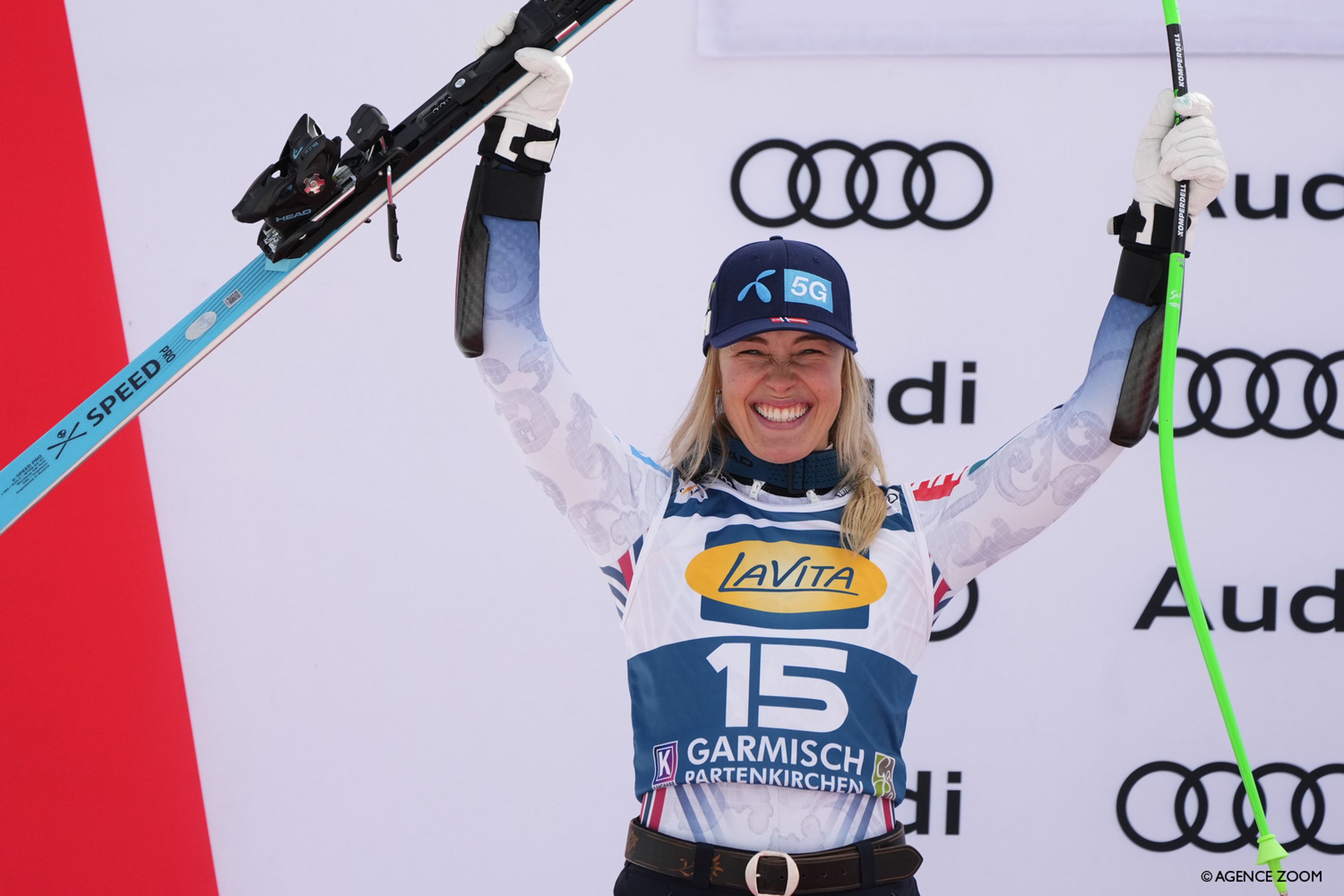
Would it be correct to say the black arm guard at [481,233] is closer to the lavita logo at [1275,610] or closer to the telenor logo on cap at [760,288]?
the telenor logo on cap at [760,288]

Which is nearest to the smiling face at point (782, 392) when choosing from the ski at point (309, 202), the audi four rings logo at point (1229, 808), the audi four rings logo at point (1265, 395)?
the ski at point (309, 202)

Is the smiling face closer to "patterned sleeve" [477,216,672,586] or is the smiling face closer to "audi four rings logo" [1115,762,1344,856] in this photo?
"patterned sleeve" [477,216,672,586]

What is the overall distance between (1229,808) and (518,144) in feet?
6.00

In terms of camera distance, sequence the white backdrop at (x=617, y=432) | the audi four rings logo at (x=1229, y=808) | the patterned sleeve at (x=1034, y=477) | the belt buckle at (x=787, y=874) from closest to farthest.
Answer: the belt buckle at (x=787, y=874) → the patterned sleeve at (x=1034, y=477) → the white backdrop at (x=617, y=432) → the audi four rings logo at (x=1229, y=808)

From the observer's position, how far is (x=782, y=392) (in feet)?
4.37

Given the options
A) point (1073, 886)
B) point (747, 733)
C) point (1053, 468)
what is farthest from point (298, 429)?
point (1073, 886)

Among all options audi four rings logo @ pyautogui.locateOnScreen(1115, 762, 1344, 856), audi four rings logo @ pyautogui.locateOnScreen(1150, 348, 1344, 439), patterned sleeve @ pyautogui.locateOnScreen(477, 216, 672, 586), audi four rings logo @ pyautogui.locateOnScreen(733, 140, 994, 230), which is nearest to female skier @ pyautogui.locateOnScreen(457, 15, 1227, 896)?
patterned sleeve @ pyautogui.locateOnScreen(477, 216, 672, 586)

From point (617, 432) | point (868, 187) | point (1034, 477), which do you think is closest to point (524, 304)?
point (1034, 477)

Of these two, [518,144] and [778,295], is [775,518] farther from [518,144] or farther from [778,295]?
[518,144]

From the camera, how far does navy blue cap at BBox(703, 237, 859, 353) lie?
1.30 metres

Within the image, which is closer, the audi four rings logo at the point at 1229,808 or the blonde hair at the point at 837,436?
the blonde hair at the point at 837,436

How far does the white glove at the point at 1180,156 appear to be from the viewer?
3.98 ft

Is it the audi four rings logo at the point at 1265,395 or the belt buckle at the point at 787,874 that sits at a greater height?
the audi four rings logo at the point at 1265,395

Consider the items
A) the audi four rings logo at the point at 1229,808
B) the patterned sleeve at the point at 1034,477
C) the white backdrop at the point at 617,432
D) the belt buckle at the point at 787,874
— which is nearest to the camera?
the belt buckle at the point at 787,874
